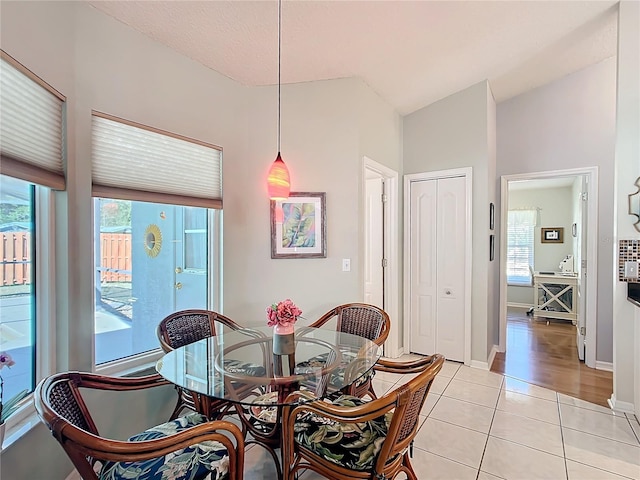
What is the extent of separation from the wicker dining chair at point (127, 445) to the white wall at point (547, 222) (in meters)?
6.91

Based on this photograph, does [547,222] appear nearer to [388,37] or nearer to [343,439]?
[388,37]

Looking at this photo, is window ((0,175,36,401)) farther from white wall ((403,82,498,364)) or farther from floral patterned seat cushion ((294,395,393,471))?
white wall ((403,82,498,364))

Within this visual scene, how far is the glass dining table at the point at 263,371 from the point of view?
1.62m

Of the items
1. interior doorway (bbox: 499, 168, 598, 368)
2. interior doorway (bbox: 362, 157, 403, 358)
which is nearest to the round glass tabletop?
interior doorway (bbox: 362, 157, 403, 358)

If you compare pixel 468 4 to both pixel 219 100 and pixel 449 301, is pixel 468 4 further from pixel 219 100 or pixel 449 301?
pixel 449 301

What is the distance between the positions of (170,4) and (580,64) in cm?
403

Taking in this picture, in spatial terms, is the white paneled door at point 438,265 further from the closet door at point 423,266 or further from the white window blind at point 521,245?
the white window blind at point 521,245

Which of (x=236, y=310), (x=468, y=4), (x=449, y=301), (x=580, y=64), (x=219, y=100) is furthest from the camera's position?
(x=449, y=301)

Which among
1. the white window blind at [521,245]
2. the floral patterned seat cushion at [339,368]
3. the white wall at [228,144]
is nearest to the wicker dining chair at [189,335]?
the floral patterned seat cushion at [339,368]

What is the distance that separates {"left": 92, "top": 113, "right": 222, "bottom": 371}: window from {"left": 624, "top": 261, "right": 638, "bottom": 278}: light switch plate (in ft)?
10.8

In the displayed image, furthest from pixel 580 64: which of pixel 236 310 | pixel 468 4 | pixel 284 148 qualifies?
pixel 236 310

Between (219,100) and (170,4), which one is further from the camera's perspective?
(219,100)

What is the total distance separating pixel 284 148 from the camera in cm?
307

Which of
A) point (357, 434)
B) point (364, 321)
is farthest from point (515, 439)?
point (357, 434)
